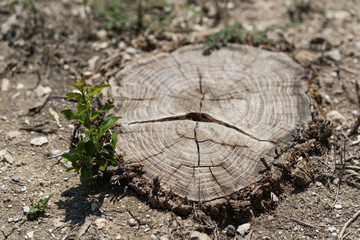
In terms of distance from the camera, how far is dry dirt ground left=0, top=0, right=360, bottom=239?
2.87 m

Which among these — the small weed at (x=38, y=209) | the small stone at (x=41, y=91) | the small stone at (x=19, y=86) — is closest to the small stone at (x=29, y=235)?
the small weed at (x=38, y=209)

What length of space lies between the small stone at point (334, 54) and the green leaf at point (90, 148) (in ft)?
9.19

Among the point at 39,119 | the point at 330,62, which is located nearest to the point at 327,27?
the point at 330,62

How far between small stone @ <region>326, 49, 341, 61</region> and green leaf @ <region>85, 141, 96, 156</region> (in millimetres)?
2800

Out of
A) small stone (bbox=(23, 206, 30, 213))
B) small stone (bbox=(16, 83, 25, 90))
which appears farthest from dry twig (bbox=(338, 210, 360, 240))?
small stone (bbox=(16, 83, 25, 90))

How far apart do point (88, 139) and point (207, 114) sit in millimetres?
954

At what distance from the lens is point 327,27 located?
488cm

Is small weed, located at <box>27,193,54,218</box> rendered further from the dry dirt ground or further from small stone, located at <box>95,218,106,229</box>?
small stone, located at <box>95,218,106,229</box>

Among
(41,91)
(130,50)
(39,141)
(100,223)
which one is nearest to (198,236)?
(100,223)

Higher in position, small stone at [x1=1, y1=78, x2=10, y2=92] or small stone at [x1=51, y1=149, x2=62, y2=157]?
small stone at [x1=1, y1=78, x2=10, y2=92]

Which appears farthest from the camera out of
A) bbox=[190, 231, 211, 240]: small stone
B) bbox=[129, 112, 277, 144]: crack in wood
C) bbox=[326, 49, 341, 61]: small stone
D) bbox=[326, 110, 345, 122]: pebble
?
bbox=[326, 49, 341, 61]: small stone

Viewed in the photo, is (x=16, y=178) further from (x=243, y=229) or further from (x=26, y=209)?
(x=243, y=229)

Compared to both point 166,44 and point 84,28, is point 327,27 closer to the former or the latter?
point 166,44

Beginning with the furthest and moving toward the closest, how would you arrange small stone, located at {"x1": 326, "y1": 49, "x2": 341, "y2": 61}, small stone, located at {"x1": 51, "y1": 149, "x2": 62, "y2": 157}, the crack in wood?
small stone, located at {"x1": 326, "y1": 49, "x2": 341, "y2": 61} → small stone, located at {"x1": 51, "y1": 149, "x2": 62, "y2": 157} → the crack in wood
